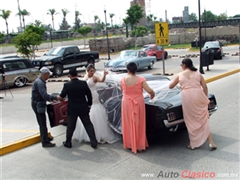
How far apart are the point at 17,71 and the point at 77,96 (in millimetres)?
11528

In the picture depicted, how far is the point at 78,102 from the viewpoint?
20.1ft

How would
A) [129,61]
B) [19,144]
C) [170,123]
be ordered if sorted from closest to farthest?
1. [170,123]
2. [19,144]
3. [129,61]

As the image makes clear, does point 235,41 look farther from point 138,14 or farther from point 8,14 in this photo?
point 8,14

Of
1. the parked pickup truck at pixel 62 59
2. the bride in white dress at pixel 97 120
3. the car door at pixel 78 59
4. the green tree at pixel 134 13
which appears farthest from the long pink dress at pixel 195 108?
the green tree at pixel 134 13

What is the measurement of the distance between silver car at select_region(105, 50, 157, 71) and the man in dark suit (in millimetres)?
13676

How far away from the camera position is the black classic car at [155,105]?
594 cm

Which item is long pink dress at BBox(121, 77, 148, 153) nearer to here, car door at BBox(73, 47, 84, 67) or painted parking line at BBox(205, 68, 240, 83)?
painted parking line at BBox(205, 68, 240, 83)

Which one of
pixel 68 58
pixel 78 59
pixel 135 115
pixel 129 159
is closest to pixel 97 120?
pixel 135 115

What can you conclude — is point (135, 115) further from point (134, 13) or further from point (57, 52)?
point (134, 13)

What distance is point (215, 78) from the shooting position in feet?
51.1

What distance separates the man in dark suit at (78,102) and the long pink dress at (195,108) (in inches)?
71.6

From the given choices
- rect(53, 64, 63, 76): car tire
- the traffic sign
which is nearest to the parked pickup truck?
rect(53, 64, 63, 76): car tire

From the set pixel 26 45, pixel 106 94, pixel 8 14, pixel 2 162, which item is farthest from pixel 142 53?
pixel 8 14

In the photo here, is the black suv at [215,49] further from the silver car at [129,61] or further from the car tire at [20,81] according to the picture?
the car tire at [20,81]
